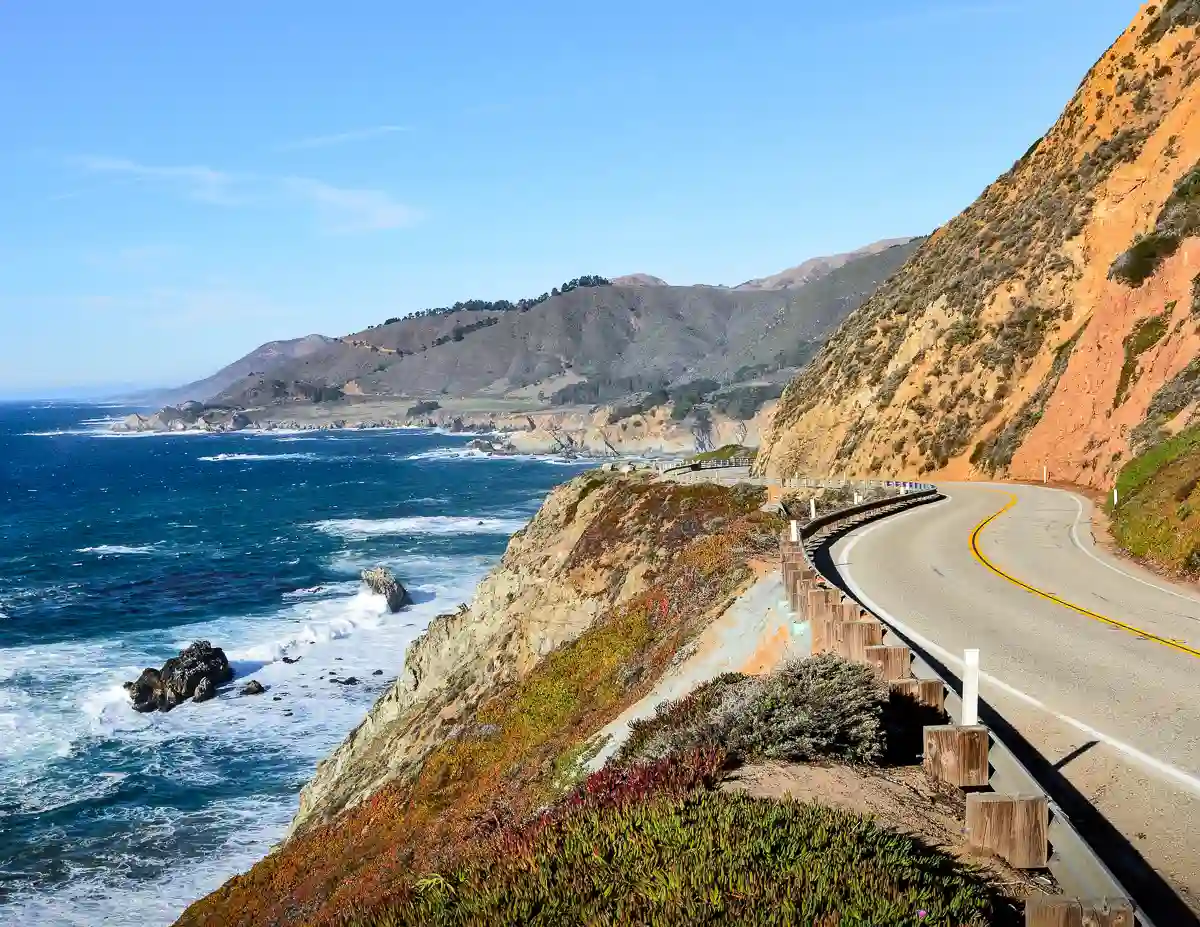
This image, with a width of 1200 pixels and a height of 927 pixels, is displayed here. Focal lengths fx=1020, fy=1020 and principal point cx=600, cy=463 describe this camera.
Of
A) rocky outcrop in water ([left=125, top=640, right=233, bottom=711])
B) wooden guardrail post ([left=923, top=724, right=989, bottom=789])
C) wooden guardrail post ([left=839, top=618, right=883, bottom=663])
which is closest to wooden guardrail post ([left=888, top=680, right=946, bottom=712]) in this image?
wooden guardrail post ([left=839, top=618, right=883, bottom=663])

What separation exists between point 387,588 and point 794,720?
2070 inches

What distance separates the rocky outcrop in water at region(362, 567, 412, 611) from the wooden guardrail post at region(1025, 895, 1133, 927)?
54.8 m

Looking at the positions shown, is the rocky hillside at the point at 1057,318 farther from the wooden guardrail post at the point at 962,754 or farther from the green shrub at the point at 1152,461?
the wooden guardrail post at the point at 962,754

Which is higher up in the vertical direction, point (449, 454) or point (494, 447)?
point (494, 447)

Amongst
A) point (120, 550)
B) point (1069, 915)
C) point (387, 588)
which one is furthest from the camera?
point (120, 550)

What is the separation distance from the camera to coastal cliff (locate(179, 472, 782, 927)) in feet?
48.1

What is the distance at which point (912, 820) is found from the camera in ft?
23.3

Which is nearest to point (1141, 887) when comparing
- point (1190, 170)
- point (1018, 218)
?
point (1190, 170)

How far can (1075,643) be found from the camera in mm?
13258

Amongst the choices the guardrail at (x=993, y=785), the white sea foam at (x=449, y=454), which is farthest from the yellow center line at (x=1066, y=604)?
the white sea foam at (x=449, y=454)

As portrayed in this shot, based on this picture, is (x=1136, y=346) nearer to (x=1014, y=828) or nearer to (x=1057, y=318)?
(x=1057, y=318)

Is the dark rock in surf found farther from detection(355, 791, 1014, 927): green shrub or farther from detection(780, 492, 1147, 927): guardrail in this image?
detection(355, 791, 1014, 927): green shrub

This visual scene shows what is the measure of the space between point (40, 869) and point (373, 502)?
270 feet

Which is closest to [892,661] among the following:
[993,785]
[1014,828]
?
[993,785]
